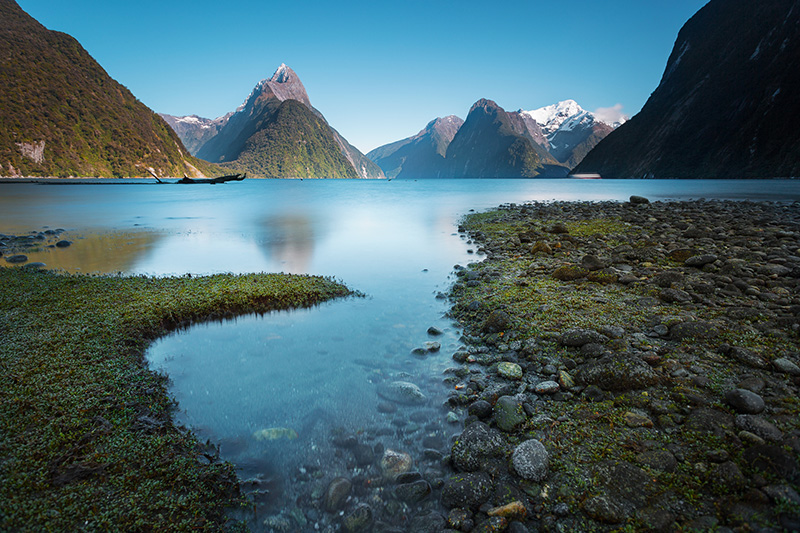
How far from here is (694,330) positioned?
285 inches

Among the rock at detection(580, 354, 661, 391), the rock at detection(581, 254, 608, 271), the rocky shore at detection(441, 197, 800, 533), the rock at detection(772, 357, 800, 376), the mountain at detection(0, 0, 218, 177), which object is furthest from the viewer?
the mountain at detection(0, 0, 218, 177)

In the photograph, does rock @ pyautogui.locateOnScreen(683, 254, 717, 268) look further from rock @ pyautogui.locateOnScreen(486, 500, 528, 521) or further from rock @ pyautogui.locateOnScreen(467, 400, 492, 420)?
rock @ pyautogui.locateOnScreen(486, 500, 528, 521)

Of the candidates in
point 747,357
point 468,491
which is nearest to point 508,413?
point 468,491

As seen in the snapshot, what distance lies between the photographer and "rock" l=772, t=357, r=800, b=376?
5.61 metres

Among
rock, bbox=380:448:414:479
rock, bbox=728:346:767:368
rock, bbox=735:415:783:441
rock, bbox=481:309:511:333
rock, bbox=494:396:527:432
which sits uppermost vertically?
rock, bbox=728:346:767:368

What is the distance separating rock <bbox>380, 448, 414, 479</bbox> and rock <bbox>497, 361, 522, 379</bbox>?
2706 mm

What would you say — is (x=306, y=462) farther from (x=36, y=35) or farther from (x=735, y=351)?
(x=36, y=35)

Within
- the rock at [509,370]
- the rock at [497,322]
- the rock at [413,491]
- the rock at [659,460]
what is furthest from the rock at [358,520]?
the rock at [497,322]

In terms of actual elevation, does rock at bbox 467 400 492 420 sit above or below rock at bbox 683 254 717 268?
below

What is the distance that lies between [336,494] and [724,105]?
190529 millimetres

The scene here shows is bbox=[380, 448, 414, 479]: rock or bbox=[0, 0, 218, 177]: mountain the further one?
bbox=[0, 0, 218, 177]: mountain

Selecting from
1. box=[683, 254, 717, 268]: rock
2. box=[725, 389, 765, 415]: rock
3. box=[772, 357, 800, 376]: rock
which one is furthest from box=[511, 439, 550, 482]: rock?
box=[683, 254, 717, 268]: rock

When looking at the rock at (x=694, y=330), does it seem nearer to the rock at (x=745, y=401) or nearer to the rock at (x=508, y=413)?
the rock at (x=745, y=401)

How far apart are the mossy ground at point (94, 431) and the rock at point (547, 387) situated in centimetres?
511
